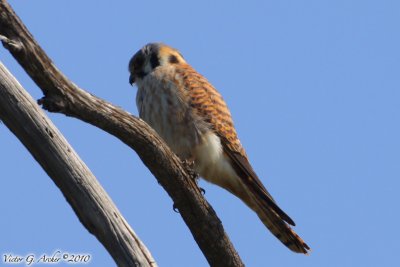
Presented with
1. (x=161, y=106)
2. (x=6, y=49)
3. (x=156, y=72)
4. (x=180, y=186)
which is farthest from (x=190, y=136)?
(x=6, y=49)

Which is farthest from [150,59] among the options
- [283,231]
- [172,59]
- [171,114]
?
[283,231]

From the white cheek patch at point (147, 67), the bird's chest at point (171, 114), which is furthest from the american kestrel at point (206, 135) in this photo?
the white cheek patch at point (147, 67)

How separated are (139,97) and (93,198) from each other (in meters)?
2.29

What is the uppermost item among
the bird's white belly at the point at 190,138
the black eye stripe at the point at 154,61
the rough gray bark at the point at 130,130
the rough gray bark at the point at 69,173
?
the black eye stripe at the point at 154,61

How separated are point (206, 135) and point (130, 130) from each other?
1.61 meters

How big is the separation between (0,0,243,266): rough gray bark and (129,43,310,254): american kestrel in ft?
2.63

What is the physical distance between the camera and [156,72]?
6.24 m

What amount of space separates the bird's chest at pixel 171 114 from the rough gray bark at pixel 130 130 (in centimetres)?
105

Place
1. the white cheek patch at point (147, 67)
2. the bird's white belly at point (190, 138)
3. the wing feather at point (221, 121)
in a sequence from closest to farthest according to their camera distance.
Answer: the wing feather at point (221, 121) → the bird's white belly at point (190, 138) → the white cheek patch at point (147, 67)

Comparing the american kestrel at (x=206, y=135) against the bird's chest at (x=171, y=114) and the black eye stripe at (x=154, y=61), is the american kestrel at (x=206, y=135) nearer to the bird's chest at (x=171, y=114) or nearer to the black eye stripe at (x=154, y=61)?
the bird's chest at (x=171, y=114)

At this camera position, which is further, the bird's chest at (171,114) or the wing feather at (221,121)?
the bird's chest at (171,114)

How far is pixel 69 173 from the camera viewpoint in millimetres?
3967

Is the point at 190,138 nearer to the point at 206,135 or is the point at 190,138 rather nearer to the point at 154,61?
the point at 206,135

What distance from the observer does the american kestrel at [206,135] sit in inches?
223
